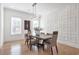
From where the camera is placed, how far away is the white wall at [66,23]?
2.11 metres

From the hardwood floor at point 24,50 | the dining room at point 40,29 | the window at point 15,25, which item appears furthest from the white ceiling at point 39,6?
the hardwood floor at point 24,50

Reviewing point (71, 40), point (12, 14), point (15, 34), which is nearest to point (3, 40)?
point (15, 34)

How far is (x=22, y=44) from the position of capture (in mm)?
2125

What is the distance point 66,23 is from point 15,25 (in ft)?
3.42

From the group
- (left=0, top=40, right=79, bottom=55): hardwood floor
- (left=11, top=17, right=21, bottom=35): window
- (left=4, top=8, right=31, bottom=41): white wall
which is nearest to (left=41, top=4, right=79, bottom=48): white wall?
(left=0, top=40, right=79, bottom=55): hardwood floor

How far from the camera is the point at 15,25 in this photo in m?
2.15

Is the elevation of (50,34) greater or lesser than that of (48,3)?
lesser

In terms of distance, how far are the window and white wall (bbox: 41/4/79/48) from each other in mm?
488

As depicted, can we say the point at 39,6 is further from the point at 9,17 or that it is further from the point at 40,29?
the point at 9,17

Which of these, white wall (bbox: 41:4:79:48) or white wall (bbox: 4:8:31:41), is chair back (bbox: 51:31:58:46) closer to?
white wall (bbox: 41:4:79:48)

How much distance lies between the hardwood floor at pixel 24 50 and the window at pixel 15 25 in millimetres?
208

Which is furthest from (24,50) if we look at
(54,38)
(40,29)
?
(54,38)
